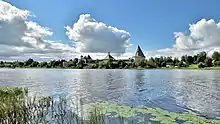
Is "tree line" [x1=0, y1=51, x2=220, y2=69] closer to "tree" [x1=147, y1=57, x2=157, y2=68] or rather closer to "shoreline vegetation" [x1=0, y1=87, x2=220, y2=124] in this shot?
"tree" [x1=147, y1=57, x2=157, y2=68]

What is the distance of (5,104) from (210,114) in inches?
445

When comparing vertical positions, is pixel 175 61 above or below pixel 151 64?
above

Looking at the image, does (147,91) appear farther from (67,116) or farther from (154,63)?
(154,63)

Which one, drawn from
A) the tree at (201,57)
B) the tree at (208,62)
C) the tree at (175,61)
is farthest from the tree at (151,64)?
the tree at (208,62)

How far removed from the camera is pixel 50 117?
13.1 metres

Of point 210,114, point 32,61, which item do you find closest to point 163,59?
point 32,61

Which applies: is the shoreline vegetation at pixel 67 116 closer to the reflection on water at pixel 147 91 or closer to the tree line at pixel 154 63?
the reflection on water at pixel 147 91

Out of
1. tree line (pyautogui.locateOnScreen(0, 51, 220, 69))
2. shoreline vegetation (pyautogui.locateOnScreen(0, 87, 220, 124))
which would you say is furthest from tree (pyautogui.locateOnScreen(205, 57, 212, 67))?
shoreline vegetation (pyautogui.locateOnScreen(0, 87, 220, 124))

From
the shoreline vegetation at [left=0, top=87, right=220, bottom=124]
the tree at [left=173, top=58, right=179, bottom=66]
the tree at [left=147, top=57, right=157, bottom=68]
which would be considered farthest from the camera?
the tree at [left=173, top=58, right=179, bottom=66]

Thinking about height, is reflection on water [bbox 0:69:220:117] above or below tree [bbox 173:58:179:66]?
below

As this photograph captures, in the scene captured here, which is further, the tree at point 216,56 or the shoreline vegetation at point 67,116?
the tree at point 216,56

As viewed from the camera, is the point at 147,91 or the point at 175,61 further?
the point at 175,61

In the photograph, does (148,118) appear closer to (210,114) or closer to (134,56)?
(210,114)

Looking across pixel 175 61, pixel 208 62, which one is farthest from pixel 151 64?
pixel 208 62
